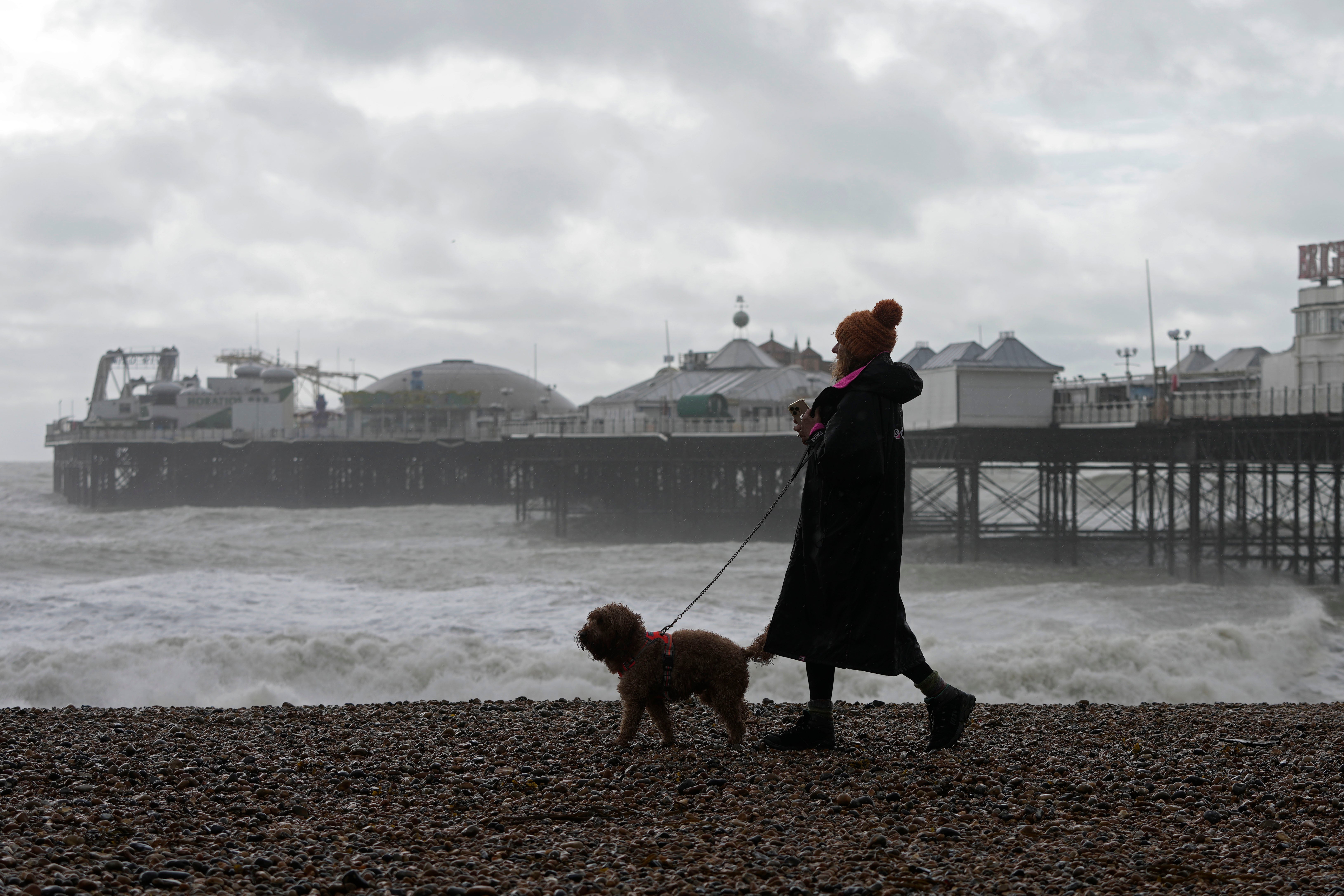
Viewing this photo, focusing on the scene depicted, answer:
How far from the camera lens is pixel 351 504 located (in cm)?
5888

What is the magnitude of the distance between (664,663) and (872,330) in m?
1.57

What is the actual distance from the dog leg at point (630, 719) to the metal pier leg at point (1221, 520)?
22851 mm

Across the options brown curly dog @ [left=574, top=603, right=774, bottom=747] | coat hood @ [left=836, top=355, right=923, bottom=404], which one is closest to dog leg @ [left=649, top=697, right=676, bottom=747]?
brown curly dog @ [left=574, top=603, right=774, bottom=747]

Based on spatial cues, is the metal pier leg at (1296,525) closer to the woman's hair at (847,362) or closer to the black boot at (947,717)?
the black boot at (947,717)

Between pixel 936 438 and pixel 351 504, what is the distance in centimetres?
3764

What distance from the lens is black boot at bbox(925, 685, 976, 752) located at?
4.52 m

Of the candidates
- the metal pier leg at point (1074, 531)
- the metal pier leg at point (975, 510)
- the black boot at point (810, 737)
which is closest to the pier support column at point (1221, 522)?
the metal pier leg at point (1074, 531)

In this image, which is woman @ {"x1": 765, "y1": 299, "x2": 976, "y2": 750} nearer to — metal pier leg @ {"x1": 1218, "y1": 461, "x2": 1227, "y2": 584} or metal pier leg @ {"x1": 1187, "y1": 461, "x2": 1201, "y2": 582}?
metal pier leg @ {"x1": 1187, "y1": 461, "x2": 1201, "y2": 582}

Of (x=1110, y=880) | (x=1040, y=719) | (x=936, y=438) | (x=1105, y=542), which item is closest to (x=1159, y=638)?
(x=1040, y=719)

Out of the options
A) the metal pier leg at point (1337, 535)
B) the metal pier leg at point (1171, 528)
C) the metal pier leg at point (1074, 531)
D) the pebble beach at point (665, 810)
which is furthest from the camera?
the metal pier leg at point (1074, 531)

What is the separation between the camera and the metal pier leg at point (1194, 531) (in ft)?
81.1

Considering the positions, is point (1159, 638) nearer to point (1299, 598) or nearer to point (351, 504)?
point (1299, 598)

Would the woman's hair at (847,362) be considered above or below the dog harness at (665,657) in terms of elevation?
above

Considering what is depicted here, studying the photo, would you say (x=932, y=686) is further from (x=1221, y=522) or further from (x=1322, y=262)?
(x=1322, y=262)
